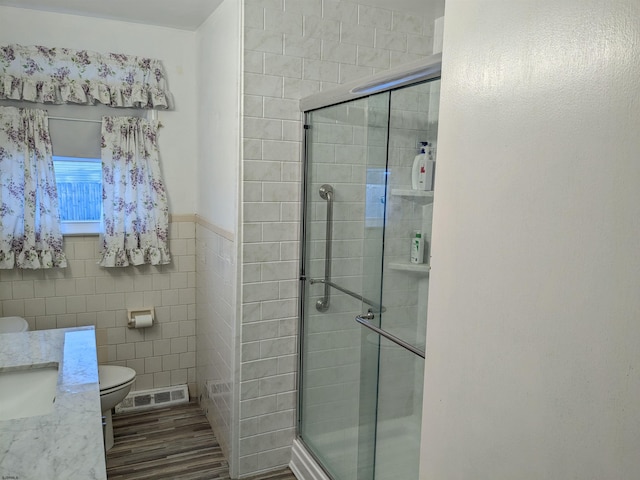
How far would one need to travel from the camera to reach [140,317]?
3199mm

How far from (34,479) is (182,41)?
277cm

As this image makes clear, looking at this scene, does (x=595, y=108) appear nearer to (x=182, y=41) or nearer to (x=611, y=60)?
(x=611, y=60)

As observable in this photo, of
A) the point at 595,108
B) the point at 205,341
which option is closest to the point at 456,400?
the point at 595,108

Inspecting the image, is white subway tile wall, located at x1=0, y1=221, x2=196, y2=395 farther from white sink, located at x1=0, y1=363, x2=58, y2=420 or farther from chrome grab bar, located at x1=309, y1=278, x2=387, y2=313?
white sink, located at x1=0, y1=363, x2=58, y2=420

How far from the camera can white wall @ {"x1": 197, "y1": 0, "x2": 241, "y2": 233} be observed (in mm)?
2459

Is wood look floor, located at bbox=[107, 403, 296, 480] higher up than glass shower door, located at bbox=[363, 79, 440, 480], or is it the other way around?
glass shower door, located at bbox=[363, 79, 440, 480]

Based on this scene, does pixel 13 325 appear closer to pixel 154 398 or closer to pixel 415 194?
pixel 154 398

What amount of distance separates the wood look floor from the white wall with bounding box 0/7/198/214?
1.34m

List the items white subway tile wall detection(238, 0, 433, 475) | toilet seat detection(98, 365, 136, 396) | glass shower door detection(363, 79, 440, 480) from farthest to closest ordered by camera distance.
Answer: toilet seat detection(98, 365, 136, 396)
white subway tile wall detection(238, 0, 433, 475)
glass shower door detection(363, 79, 440, 480)

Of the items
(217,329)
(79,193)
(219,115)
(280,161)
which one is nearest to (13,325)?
(79,193)

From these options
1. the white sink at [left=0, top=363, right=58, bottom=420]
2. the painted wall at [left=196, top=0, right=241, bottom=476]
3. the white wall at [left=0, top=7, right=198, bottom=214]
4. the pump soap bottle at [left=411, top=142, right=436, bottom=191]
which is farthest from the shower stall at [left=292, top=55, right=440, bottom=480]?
the white sink at [left=0, top=363, right=58, bottom=420]

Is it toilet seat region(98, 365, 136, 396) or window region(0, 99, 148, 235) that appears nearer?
toilet seat region(98, 365, 136, 396)

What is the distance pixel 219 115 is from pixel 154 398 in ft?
6.34

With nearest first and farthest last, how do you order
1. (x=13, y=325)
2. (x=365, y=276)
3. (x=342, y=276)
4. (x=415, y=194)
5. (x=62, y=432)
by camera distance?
(x=62, y=432) → (x=415, y=194) → (x=365, y=276) → (x=342, y=276) → (x=13, y=325)
